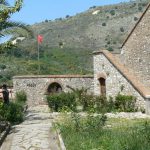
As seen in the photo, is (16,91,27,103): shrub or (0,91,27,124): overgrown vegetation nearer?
(0,91,27,124): overgrown vegetation

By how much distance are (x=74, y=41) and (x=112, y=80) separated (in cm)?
5364

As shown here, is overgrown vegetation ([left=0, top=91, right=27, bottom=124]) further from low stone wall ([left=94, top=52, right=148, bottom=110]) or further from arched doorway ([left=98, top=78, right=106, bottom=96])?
arched doorway ([left=98, top=78, right=106, bottom=96])

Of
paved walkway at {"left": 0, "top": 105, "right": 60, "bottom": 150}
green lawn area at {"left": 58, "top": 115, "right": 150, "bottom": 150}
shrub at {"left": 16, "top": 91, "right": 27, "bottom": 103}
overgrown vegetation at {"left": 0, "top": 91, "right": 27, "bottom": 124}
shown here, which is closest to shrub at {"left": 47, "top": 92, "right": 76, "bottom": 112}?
overgrown vegetation at {"left": 0, "top": 91, "right": 27, "bottom": 124}

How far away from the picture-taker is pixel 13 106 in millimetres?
22609

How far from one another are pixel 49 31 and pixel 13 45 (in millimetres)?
69852

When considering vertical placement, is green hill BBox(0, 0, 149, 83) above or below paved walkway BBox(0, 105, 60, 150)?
A: above

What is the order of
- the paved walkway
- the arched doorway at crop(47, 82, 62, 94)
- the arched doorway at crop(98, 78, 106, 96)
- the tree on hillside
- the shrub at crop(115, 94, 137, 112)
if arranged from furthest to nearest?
the arched doorway at crop(47, 82, 62, 94)
the arched doorway at crop(98, 78, 106, 96)
the shrub at crop(115, 94, 137, 112)
the tree on hillside
the paved walkway

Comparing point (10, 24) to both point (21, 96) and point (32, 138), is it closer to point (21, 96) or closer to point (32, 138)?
point (32, 138)

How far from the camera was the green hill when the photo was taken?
5738cm

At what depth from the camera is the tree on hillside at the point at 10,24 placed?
1992 cm

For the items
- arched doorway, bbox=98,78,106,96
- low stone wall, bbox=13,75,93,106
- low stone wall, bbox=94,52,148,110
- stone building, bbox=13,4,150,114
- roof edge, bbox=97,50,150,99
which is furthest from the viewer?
low stone wall, bbox=13,75,93,106

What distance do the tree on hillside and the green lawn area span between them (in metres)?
4.84

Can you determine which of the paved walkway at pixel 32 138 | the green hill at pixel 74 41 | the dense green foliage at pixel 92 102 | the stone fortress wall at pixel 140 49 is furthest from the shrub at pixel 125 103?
the green hill at pixel 74 41

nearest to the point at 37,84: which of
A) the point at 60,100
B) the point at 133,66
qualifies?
the point at 60,100
